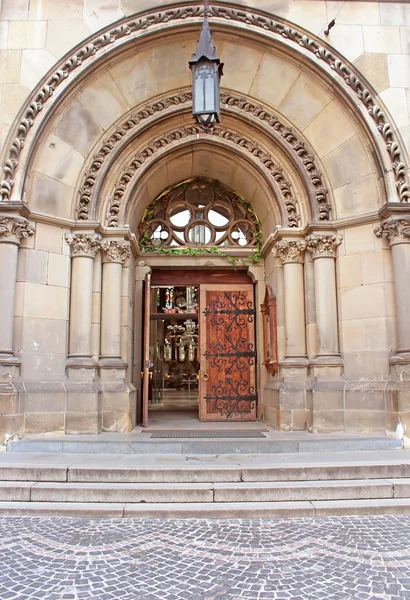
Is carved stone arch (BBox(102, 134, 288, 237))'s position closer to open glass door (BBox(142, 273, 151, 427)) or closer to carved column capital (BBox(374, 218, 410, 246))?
open glass door (BBox(142, 273, 151, 427))

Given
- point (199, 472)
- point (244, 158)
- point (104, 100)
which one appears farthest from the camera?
point (244, 158)

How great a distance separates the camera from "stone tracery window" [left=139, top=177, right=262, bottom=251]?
963cm

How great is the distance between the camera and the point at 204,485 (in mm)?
5125

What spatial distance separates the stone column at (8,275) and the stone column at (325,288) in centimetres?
453

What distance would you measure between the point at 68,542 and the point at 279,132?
688cm

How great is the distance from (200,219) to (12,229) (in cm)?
383

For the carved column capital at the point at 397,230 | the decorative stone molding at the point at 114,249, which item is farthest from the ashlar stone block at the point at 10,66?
the carved column capital at the point at 397,230

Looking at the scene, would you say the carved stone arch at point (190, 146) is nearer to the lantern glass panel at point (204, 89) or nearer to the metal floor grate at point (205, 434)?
the lantern glass panel at point (204, 89)

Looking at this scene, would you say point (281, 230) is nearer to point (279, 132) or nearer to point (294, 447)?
point (279, 132)

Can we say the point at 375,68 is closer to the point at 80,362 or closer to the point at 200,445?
the point at 200,445

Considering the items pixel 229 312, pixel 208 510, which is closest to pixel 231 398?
pixel 229 312

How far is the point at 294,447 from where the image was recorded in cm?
645

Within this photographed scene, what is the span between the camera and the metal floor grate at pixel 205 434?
7.21 meters

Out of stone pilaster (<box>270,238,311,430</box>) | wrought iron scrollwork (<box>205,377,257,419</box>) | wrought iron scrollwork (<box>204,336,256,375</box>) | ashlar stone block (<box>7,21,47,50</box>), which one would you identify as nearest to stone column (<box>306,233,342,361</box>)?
stone pilaster (<box>270,238,311,430</box>)
